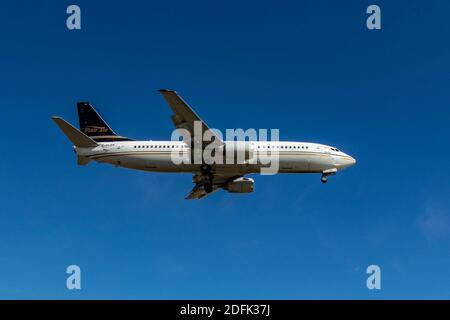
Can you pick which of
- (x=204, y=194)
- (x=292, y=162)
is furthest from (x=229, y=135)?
(x=204, y=194)

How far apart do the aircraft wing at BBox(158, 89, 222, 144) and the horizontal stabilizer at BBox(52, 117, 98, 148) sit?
925cm

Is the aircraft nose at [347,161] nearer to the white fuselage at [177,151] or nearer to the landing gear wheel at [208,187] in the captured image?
the white fuselage at [177,151]

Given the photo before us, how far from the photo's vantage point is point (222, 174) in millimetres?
60062

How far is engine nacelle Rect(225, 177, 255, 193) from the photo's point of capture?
208 ft

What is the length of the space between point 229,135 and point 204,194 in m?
10.9

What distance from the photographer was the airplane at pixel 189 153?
2210 inches

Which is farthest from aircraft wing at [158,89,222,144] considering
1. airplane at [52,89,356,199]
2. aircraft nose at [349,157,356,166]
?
aircraft nose at [349,157,356,166]

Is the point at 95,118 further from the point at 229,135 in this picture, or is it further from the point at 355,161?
the point at 355,161

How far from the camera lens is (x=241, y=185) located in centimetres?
6347

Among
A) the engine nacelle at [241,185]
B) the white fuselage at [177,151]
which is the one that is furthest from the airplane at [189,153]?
the engine nacelle at [241,185]

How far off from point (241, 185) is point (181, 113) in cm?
1429

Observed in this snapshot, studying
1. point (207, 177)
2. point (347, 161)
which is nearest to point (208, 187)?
point (207, 177)

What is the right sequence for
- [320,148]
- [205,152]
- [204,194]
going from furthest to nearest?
[204,194] → [320,148] → [205,152]

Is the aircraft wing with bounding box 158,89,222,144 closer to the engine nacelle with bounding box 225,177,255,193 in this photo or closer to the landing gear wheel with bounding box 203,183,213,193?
the landing gear wheel with bounding box 203,183,213,193
